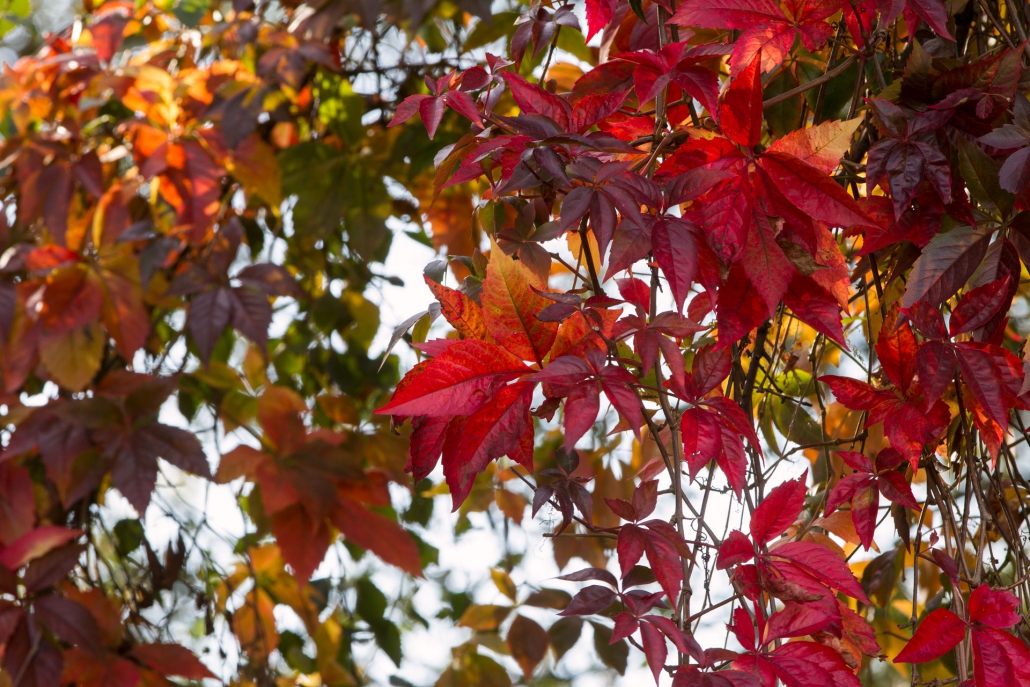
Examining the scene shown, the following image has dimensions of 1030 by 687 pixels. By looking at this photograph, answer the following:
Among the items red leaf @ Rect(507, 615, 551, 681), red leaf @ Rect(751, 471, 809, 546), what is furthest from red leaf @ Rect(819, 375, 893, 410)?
red leaf @ Rect(507, 615, 551, 681)

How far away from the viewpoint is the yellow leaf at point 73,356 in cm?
109

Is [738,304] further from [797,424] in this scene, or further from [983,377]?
[797,424]

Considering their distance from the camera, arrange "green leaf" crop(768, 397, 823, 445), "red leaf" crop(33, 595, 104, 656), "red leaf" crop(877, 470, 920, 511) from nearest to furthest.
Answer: "red leaf" crop(877, 470, 920, 511) < "green leaf" crop(768, 397, 823, 445) < "red leaf" crop(33, 595, 104, 656)

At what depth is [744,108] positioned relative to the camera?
448 mm

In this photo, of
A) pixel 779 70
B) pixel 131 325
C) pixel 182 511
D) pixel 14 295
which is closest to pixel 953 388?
pixel 779 70

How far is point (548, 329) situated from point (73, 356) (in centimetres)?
90

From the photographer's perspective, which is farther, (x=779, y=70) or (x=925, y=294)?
(x=779, y=70)

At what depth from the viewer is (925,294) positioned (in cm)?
47

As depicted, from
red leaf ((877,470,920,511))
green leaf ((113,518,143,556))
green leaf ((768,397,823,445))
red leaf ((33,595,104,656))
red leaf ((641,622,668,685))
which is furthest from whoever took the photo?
green leaf ((113,518,143,556))

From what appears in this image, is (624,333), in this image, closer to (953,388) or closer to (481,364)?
(481,364)

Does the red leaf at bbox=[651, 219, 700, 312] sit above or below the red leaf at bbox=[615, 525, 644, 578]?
above

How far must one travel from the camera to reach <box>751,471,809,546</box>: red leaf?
0.44m

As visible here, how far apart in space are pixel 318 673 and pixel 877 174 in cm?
125

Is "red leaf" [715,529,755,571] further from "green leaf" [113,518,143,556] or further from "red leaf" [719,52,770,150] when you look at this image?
"green leaf" [113,518,143,556]
